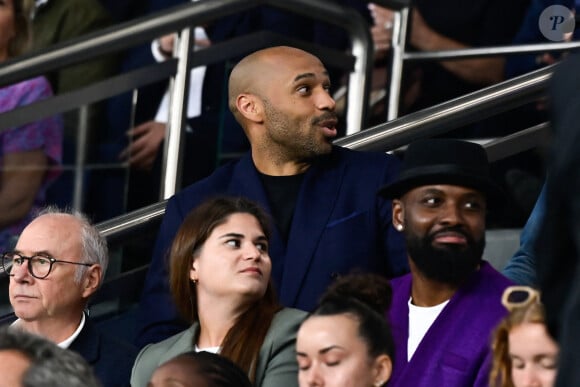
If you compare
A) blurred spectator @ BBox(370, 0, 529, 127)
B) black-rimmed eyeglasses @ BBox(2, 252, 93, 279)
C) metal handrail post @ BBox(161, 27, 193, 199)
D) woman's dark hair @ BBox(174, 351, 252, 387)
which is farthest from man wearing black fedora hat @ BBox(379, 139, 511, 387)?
blurred spectator @ BBox(370, 0, 529, 127)

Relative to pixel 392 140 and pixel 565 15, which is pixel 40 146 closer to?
pixel 392 140

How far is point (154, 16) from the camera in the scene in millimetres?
5797

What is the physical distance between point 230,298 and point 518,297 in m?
0.85

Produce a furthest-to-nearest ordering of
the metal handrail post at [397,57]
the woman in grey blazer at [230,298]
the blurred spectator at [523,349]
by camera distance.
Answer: the metal handrail post at [397,57], the woman in grey blazer at [230,298], the blurred spectator at [523,349]

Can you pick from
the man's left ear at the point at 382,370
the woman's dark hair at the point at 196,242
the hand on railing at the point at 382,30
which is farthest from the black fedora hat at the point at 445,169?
the hand on railing at the point at 382,30

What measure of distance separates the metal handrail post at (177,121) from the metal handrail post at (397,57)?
0.99 m

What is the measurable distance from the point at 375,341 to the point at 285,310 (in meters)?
0.55

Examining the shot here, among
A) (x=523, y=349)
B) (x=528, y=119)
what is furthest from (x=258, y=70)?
(x=523, y=349)

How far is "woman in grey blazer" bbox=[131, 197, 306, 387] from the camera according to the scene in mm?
4355

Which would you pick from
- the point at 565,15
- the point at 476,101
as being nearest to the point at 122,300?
the point at 476,101

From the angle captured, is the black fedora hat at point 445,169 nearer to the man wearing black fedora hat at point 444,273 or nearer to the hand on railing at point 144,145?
the man wearing black fedora hat at point 444,273

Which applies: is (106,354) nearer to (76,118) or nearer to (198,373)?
(198,373)

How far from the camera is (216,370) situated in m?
3.86

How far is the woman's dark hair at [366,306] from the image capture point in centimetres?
397
